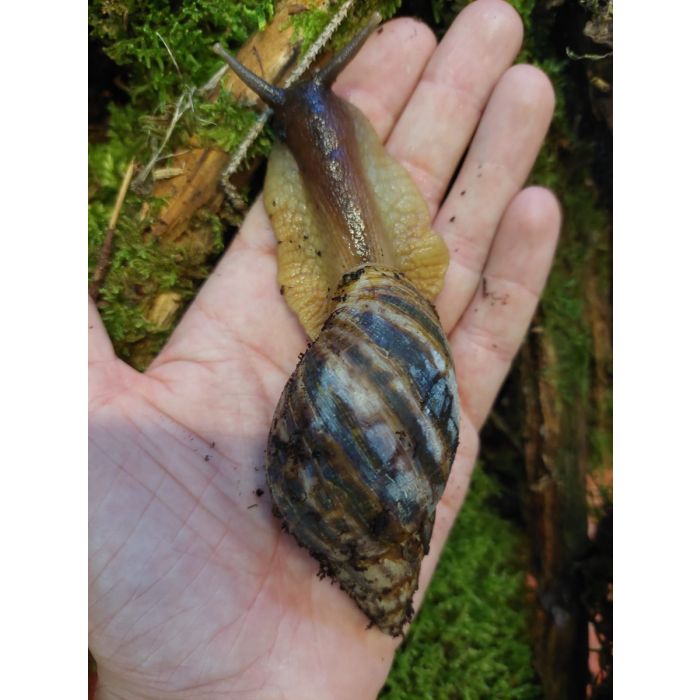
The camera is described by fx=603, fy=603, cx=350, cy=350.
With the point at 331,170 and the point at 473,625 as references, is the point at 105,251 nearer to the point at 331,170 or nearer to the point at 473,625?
the point at 331,170

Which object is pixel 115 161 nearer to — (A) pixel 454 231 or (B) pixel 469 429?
(A) pixel 454 231

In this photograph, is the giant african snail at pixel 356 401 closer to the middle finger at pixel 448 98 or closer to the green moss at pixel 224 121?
the green moss at pixel 224 121

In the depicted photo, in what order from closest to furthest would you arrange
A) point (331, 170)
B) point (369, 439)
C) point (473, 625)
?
point (369, 439) → point (331, 170) → point (473, 625)

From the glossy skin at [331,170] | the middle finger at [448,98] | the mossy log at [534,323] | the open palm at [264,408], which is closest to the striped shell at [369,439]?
the open palm at [264,408]

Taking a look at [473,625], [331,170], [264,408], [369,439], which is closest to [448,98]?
[331,170]

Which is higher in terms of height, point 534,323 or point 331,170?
point 331,170

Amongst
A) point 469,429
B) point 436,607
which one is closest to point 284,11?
point 469,429

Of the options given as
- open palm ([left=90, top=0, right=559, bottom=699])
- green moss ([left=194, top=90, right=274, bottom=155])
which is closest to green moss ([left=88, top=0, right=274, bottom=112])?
green moss ([left=194, top=90, right=274, bottom=155])

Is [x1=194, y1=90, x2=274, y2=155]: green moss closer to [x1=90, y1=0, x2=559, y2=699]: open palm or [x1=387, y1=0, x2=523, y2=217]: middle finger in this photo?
[x1=90, y1=0, x2=559, y2=699]: open palm
